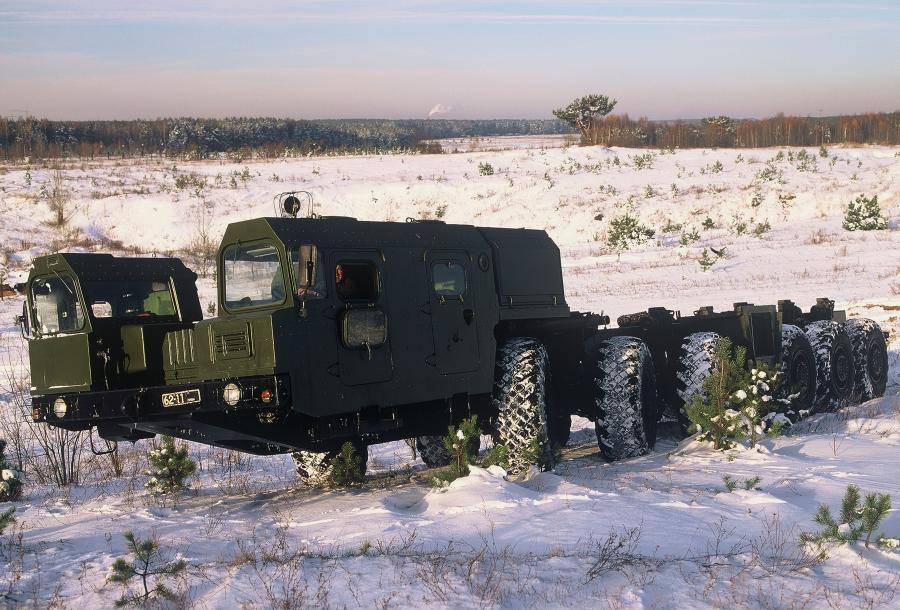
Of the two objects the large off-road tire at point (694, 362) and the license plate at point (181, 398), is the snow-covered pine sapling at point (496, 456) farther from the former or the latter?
the large off-road tire at point (694, 362)

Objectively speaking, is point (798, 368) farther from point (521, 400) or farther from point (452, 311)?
point (452, 311)

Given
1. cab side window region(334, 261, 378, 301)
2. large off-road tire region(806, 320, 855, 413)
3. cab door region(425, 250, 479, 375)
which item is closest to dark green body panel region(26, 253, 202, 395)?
cab side window region(334, 261, 378, 301)

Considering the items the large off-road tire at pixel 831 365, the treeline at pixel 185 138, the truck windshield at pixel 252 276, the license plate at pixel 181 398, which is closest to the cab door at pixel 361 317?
the truck windshield at pixel 252 276

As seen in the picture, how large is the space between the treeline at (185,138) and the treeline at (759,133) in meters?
13.3

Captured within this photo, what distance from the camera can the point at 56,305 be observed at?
1034cm

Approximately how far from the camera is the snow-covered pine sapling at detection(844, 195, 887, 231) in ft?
114

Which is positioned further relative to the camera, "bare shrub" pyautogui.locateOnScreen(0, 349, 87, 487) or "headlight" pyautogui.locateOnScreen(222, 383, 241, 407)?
"bare shrub" pyautogui.locateOnScreen(0, 349, 87, 487)

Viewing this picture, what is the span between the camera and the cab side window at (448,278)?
10.2m

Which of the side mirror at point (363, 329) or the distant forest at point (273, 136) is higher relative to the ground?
the distant forest at point (273, 136)

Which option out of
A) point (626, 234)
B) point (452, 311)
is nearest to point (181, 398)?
point (452, 311)

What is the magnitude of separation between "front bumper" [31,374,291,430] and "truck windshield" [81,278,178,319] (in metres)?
1.03

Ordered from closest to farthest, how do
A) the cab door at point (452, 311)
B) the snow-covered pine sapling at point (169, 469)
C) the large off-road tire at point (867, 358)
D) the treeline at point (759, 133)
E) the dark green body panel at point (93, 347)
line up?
the dark green body panel at point (93, 347)
the cab door at point (452, 311)
the snow-covered pine sapling at point (169, 469)
the large off-road tire at point (867, 358)
the treeline at point (759, 133)

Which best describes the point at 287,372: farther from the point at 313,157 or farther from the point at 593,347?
the point at 313,157

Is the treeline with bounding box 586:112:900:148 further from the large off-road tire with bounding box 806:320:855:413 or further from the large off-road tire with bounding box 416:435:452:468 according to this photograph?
the large off-road tire with bounding box 416:435:452:468
